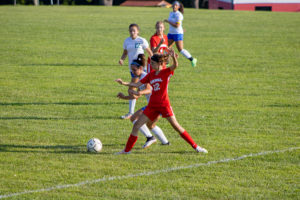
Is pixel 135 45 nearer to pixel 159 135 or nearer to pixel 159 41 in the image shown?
pixel 159 41

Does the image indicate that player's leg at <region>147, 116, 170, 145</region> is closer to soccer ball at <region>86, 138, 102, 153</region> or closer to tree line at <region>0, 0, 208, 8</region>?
soccer ball at <region>86, 138, 102, 153</region>

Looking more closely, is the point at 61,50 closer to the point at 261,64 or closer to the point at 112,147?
the point at 261,64

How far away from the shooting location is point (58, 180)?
23.9 ft

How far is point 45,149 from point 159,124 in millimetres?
3036

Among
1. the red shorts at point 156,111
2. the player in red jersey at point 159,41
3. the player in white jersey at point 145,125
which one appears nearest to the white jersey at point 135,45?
the player in red jersey at point 159,41

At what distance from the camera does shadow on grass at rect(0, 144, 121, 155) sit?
8.80 meters

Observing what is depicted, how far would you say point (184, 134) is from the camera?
8562mm

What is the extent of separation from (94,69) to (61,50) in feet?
20.0

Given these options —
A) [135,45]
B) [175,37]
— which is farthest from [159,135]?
[175,37]

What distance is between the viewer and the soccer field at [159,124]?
23.3ft

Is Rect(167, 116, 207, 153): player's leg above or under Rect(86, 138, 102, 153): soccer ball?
above

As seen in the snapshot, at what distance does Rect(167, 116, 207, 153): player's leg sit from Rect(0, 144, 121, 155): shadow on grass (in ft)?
4.57

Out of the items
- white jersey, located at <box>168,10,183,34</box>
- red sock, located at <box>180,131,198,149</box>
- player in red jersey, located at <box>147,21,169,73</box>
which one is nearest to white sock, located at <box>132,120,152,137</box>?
red sock, located at <box>180,131,198,149</box>

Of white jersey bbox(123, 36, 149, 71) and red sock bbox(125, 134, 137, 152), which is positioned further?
white jersey bbox(123, 36, 149, 71)
